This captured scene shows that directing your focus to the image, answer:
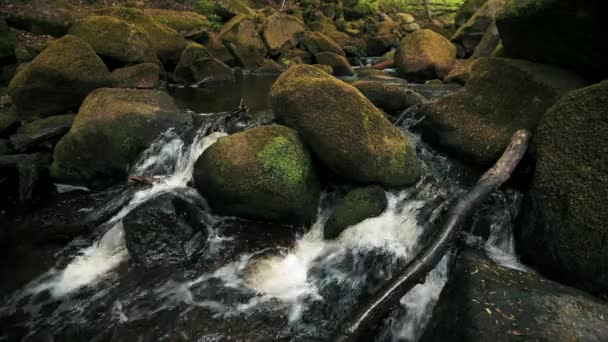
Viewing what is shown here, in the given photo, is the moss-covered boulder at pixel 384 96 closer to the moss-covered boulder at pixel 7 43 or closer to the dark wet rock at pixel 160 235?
the dark wet rock at pixel 160 235

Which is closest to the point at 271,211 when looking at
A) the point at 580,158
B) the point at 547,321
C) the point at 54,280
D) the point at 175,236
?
the point at 175,236

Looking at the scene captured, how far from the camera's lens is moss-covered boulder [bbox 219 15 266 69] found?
1733 cm

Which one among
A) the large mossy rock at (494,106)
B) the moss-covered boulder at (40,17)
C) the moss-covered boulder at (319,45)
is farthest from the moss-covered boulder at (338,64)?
the large mossy rock at (494,106)

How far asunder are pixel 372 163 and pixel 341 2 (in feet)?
93.3

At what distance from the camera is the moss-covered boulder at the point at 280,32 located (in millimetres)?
19031

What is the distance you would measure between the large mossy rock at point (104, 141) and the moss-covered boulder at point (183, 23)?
1100 cm

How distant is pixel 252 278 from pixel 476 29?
18664 mm

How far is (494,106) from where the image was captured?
5309 millimetres

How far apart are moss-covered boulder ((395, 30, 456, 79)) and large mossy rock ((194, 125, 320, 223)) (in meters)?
11.1

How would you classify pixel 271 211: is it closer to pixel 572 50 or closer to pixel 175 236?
pixel 175 236

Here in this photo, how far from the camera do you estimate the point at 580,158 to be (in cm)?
365

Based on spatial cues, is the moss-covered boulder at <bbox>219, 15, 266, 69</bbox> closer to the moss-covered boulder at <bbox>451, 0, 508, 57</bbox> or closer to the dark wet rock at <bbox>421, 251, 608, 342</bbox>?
the moss-covered boulder at <bbox>451, 0, 508, 57</bbox>

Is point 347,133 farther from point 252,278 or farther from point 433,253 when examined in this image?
point 252,278

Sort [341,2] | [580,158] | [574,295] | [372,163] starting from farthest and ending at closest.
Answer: [341,2]
[372,163]
[580,158]
[574,295]
